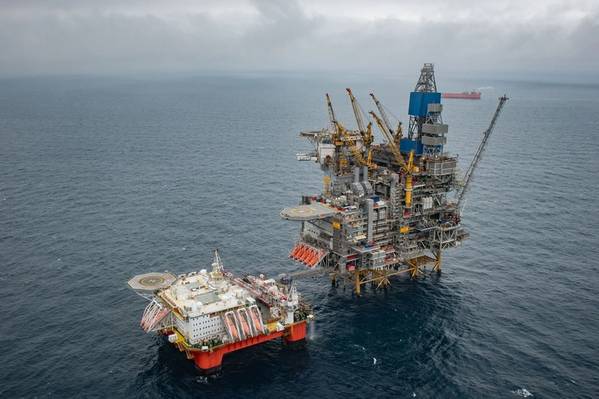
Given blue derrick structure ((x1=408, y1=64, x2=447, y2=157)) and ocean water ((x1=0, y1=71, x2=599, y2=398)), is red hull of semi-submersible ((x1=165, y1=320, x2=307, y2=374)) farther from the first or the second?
blue derrick structure ((x1=408, y1=64, x2=447, y2=157))

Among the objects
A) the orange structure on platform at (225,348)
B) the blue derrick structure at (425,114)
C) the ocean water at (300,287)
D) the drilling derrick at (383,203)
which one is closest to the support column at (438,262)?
the drilling derrick at (383,203)

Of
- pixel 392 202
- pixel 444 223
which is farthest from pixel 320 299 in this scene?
pixel 444 223

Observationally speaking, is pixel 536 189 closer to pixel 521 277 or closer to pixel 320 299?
pixel 521 277

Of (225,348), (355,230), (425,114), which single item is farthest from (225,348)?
(425,114)

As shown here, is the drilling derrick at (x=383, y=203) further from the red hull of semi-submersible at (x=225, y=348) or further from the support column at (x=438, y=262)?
the red hull of semi-submersible at (x=225, y=348)

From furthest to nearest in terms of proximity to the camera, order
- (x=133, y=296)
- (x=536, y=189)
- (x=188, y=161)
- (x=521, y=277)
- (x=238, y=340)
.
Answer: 1. (x=188, y=161)
2. (x=536, y=189)
3. (x=521, y=277)
4. (x=133, y=296)
5. (x=238, y=340)

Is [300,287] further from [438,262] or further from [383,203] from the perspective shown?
[438,262]

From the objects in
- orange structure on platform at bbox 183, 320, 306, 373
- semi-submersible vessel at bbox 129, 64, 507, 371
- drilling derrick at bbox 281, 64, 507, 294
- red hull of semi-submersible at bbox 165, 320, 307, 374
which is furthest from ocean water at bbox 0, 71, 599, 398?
drilling derrick at bbox 281, 64, 507, 294
